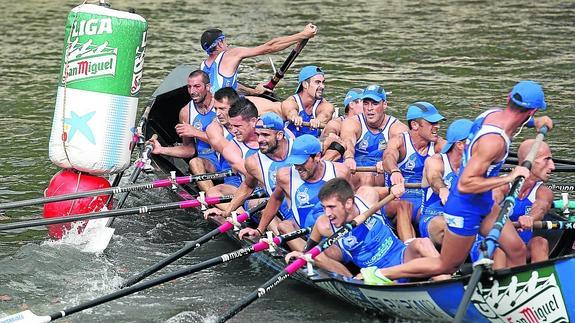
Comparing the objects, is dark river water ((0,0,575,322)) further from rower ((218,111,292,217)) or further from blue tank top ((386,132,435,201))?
blue tank top ((386,132,435,201))

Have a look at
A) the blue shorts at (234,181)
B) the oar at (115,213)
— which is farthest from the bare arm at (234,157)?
the blue shorts at (234,181)

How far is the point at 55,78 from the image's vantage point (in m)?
21.0

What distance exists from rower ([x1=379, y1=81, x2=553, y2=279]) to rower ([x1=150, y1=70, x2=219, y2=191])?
446 centimetres

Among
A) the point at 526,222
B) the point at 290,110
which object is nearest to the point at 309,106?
the point at 290,110

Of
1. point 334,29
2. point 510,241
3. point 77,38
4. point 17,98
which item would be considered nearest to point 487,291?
point 510,241

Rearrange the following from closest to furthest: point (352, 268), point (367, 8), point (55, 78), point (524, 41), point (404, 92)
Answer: point (352, 268) → point (404, 92) → point (55, 78) → point (524, 41) → point (367, 8)

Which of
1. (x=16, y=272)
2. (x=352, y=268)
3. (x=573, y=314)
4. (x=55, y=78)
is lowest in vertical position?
(x=55, y=78)

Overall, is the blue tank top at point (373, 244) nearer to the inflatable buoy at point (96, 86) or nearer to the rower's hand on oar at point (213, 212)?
the rower's hand on oar at point (213, 212)

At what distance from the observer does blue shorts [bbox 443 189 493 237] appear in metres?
8.26

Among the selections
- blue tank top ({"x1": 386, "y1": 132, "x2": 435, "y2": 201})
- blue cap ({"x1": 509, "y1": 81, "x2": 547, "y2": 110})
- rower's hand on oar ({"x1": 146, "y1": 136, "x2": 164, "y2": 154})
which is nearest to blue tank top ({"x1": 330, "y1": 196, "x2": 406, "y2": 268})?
blue tank top ({"x1": 386, "y1": 132, "x2": 435, "y2": 201})

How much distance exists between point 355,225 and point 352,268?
0.97 meters

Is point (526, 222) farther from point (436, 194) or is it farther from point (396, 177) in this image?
point (396, 177)

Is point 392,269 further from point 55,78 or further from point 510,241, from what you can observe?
point 55,78

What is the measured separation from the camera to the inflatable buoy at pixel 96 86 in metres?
11.3
